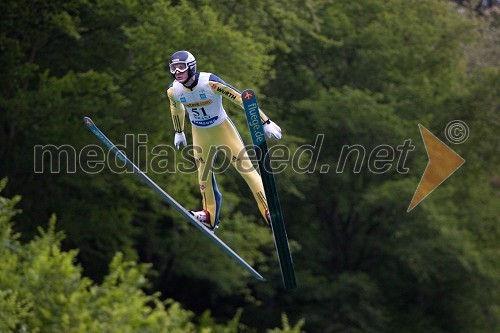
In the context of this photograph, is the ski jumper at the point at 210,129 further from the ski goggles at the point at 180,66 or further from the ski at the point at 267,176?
the ski goggles at the point at 180,66

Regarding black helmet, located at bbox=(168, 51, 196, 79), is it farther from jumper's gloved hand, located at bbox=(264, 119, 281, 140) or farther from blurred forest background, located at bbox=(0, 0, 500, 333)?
blurred forest background, located at bbox=(0, 0, 500, 333)

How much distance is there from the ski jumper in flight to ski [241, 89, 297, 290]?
0.40 ft

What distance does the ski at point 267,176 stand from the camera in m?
10.0

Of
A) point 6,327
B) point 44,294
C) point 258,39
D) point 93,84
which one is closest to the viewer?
point 6,327

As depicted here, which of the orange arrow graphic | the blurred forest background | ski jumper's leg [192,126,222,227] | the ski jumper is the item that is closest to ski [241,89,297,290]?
the ski jumper

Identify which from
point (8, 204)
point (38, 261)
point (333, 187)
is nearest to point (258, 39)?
point (333, 187)

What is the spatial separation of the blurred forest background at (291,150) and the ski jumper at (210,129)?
11.6 meters

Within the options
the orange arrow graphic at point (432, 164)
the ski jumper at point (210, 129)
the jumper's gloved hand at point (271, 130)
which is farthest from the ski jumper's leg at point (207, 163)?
the orange arrow graphic at point (432, 164)

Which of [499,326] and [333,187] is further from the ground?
[333,187]

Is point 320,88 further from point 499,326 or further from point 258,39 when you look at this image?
point 499,326

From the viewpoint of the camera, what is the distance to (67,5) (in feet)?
76.1

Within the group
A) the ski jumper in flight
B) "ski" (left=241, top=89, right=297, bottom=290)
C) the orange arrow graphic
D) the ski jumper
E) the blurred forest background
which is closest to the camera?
"ski" (left=241, top=89, right=297, bottom=290)

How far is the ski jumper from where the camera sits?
10.4 metres

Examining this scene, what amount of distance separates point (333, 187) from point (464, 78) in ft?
18.2
